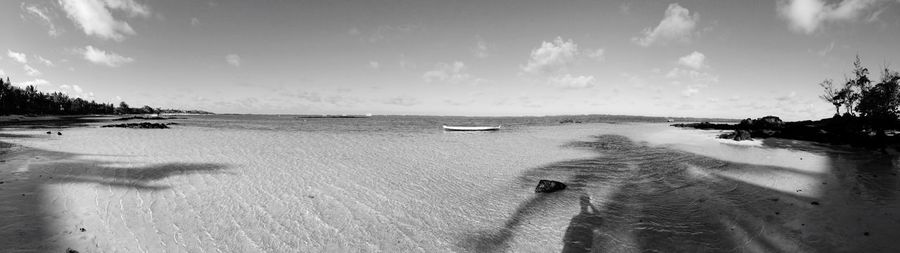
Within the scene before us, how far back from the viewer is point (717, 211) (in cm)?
775

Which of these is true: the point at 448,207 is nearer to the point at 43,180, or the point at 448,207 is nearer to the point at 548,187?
the point at 548,187

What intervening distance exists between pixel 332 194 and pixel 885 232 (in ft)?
36.8

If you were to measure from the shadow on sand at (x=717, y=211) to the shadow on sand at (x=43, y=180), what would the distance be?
23.3ft

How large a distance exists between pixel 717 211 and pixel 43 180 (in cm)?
1704

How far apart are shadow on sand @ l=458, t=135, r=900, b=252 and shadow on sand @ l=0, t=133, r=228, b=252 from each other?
7.11 meters

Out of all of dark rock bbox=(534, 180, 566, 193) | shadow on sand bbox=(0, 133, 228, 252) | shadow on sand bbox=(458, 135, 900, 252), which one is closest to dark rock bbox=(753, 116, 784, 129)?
shadow on sand bbox=(458, 135, 900, 252)

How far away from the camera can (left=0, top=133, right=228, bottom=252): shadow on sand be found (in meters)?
5.54

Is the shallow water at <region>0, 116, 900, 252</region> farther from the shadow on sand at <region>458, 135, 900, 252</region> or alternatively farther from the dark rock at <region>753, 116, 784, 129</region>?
the dark rock at <region>753, 116, 784, 129</region>

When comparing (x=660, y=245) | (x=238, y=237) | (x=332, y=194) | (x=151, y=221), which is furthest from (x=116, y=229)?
(x=660, y=245)

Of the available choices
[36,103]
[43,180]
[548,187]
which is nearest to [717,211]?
[548,187]

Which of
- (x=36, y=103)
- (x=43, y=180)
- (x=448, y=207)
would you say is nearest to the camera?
(x=448, y=207)

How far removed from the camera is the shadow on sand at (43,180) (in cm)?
554

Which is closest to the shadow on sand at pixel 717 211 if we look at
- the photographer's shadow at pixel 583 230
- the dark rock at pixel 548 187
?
the photographer's shadow at pixel 583 230

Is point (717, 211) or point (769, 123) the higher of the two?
point (769, 123)
